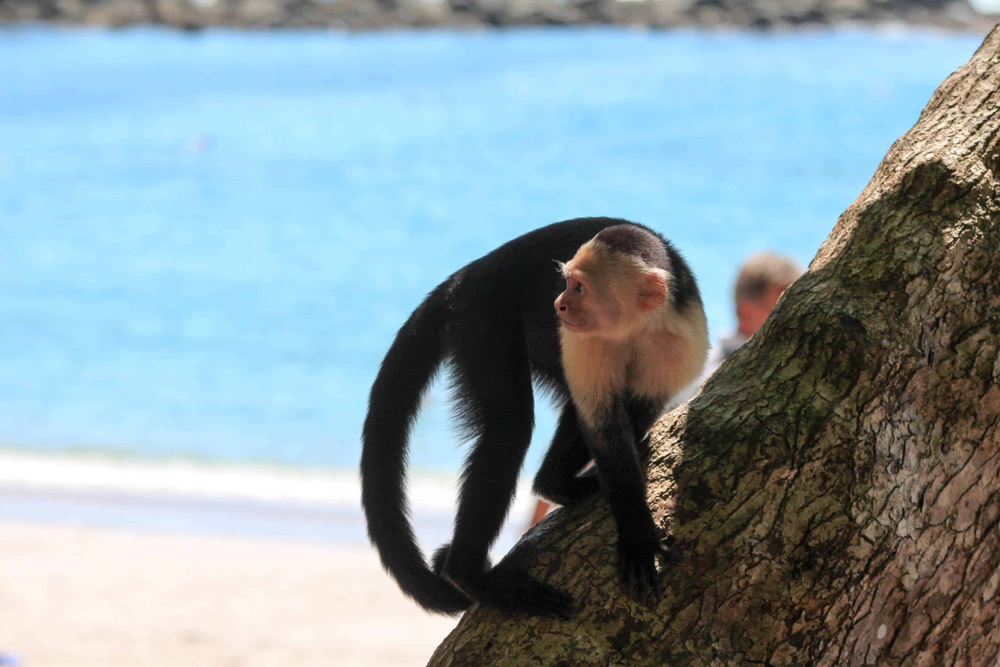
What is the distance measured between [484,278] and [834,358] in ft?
3.07

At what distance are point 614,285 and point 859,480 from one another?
731mm

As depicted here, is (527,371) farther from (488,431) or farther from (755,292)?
(755,292)

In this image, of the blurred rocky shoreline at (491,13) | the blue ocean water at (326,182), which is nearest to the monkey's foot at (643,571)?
the blue ocean water at (326,182)

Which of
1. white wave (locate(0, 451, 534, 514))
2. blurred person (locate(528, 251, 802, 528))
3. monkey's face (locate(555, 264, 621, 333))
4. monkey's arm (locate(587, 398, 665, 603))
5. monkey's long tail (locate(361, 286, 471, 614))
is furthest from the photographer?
white wave (locate(0, 451, 534, 514))

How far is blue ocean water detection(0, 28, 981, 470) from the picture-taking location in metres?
12.0

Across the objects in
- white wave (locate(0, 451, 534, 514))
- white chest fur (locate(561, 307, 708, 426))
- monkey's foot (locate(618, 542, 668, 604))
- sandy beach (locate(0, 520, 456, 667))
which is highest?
white wave (locate(0, 451, 534, 514))

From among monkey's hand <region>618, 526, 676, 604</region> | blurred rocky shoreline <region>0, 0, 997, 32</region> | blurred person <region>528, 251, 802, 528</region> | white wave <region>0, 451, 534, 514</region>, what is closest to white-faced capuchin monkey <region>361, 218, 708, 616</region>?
monkey's hand <region>618, 526, 676, 604</region>

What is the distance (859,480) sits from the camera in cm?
202

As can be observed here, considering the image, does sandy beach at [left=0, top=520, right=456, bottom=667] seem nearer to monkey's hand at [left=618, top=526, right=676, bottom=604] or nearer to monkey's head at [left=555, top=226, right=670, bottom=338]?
monkey's head at [left=555, top=226, right=670, bottom=338]

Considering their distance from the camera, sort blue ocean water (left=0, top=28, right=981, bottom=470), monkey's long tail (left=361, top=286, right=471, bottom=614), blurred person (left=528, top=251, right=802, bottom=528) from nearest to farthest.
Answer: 1. monkey's long tail (left=361, top=286, right=471, bottom=614)
2. blurred person (left=528, top=251, right=802, bottom=528)
3. blue ocean water (left=0, top=28, right=981, bottom=470)

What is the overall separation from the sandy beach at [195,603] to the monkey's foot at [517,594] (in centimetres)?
366

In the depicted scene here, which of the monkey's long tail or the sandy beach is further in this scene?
the sandy beach

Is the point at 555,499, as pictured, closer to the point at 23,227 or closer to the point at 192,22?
the point at 23,227

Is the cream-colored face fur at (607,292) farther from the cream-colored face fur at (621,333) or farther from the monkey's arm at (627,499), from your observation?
the monkey's arm at (627,499)
